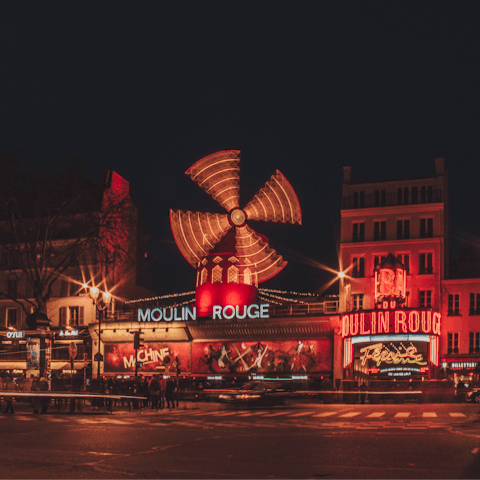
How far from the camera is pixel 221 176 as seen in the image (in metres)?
45.6

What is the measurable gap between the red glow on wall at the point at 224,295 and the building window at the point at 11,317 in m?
15.0

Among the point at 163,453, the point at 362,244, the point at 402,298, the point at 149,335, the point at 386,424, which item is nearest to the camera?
the point at 163,453

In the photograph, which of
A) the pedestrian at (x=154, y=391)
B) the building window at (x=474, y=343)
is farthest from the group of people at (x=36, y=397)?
the building window at (x=474, y=343)

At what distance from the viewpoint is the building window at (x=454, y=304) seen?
4306 centimetres

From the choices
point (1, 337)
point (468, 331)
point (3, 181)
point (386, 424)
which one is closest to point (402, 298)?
point (468, 331)

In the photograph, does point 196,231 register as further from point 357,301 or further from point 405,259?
point 405,259

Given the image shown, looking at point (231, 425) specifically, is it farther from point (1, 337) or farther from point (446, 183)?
point (1, 337)

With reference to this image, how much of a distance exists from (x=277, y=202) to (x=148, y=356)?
45.9 ft

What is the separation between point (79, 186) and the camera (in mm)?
35469

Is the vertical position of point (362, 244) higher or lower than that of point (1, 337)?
higher

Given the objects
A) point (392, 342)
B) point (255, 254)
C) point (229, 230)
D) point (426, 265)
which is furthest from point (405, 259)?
point (229, 230)

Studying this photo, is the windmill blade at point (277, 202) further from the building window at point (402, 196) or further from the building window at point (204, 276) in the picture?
the building window at point (402, 196)

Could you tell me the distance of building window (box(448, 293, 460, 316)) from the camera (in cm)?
4306

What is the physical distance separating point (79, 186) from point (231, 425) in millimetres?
21162
